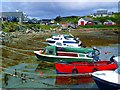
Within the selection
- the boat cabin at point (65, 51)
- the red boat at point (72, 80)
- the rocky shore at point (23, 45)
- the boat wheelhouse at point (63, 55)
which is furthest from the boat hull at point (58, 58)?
the red boat at point (72, 80)

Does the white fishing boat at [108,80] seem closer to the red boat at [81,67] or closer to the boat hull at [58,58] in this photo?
the red boat at [81,67]

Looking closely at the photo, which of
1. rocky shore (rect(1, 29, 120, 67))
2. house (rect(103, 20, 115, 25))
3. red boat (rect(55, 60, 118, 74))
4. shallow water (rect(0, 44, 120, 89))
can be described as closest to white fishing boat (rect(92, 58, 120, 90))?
shallow water (rect(0, 44, 120, 89))

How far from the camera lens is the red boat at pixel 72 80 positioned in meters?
22.1

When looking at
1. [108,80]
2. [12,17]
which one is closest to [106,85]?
[108,80]

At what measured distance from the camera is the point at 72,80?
74.5 ft

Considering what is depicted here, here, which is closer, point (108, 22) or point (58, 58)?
point (58, 58)

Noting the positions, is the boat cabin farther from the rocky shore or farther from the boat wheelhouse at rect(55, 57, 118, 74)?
the boat wheelhouse at rect(55, 57, 118, 74)

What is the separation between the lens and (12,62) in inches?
1239

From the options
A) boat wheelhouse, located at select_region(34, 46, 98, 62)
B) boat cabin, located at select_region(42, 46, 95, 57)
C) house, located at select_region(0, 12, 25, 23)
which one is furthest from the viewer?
house, located at select_region(0, 12, 25, 23)

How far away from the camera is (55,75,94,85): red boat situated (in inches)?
870

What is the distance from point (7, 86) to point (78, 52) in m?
13.3

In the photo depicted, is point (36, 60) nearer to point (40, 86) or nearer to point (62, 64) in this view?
point (62, 64)

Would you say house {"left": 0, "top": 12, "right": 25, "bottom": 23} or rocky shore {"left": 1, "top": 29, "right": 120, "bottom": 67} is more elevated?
house {"left": 0, "top": 12, "right": 25, "bottom": 23}

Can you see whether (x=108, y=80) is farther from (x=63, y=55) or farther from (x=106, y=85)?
(x=63, y=55)
